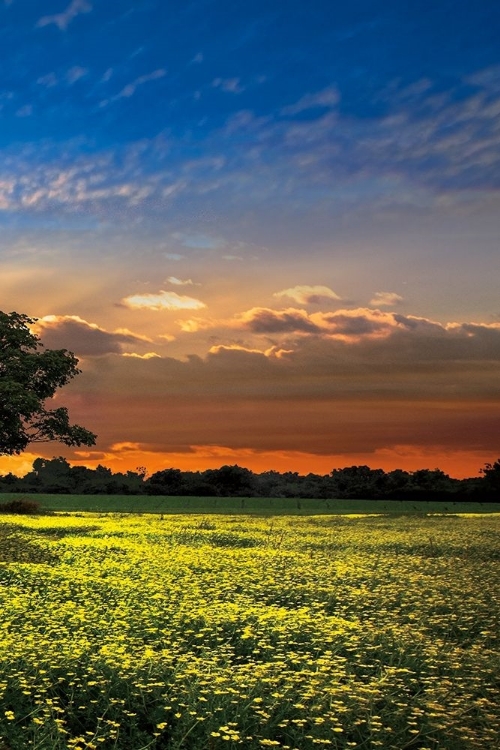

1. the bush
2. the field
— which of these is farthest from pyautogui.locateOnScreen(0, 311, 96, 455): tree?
the field

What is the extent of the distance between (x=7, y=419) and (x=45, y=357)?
4.69 metres

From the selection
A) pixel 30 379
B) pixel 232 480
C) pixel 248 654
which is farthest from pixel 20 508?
pixel 232 480

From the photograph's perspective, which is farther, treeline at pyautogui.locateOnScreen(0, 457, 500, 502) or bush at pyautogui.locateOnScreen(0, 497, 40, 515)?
treeline at pyautogui.locateOnScreen(0, 457, 500, 502)

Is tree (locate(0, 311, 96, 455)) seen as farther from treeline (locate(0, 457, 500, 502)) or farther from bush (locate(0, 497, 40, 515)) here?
treeline (locate(0, 457, 500, 502))

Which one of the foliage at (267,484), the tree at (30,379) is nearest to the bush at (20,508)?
the tree at (30,379)

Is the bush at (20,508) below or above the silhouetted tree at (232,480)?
below

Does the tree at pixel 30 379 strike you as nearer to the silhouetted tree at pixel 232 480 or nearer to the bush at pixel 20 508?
the bush at pixel 20 508

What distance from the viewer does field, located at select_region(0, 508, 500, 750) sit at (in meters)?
7.36

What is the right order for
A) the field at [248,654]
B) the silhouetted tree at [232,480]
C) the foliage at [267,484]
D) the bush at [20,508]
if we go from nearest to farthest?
the field at [248,654] < the bush at [20,508] < the foliage at [267,484] < the silhouetted tree at [232,480]

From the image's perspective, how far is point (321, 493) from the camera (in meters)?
84.8

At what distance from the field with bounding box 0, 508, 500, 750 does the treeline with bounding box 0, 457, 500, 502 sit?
6243cm

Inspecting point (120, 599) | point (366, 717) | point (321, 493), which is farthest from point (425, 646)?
point (321, 493)

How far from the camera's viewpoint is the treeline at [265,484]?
80.3 m

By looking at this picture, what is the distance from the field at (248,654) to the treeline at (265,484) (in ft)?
205
